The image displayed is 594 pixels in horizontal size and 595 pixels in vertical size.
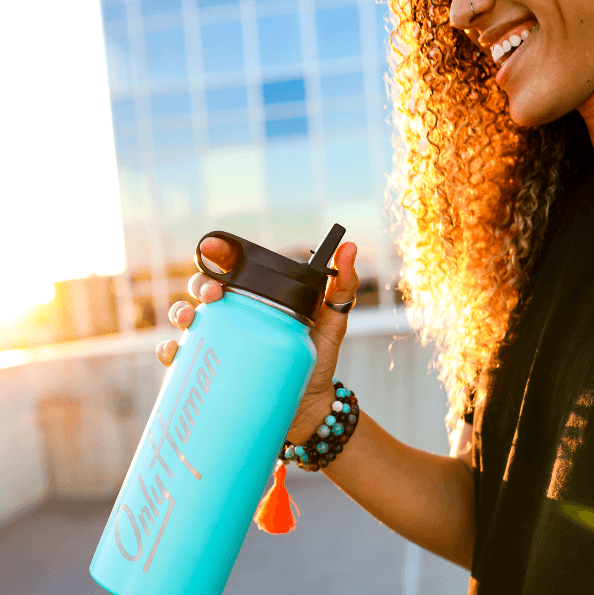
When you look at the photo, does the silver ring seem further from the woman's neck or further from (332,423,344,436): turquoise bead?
the woman's neck

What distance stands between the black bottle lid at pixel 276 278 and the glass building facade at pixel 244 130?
470 cm

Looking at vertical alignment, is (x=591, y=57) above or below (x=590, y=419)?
above

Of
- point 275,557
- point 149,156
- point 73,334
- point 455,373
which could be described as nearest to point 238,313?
point 455,373

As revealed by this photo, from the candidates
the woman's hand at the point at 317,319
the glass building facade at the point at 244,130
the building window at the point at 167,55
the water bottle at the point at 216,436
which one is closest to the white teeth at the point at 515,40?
the woman's hand at the point at 317,319

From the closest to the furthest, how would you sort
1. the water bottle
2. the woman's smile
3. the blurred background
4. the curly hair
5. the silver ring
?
the water bottle, the woman's smile, the silver ring, the curly hair, the blurred background

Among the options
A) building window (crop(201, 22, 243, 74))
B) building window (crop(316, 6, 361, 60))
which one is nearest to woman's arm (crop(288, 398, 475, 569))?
building window (crop(316, 6, 361, 60))

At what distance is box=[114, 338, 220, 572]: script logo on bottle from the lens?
2.10 feet

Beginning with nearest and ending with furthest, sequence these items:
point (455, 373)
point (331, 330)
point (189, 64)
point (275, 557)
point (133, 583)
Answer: point (133, 583) < point (331, 330) < point (455, 373) < point (275, 557) < point (189, 64)

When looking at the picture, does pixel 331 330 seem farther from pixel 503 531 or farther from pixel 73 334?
pixel 73 334

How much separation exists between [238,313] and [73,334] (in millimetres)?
6489

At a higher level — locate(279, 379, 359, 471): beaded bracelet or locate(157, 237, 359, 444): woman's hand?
locate(157, 237, 359, 444): woman's hand

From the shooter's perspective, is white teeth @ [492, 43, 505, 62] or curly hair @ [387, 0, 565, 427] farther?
curly hair @ [387, 0, 565, 427]

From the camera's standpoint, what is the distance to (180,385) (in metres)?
0.68

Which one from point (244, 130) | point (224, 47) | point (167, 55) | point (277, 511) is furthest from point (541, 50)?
point (167, 55)
